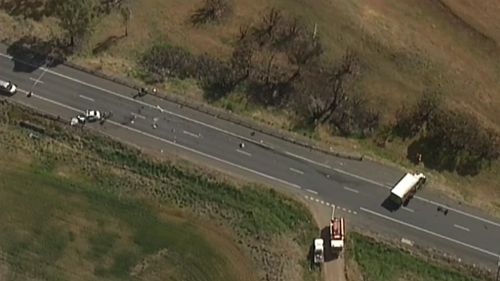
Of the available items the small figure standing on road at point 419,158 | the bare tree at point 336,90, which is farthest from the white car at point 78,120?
the small figure standing on road at point 419,158

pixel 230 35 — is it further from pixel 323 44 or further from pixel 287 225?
pixel 287 225

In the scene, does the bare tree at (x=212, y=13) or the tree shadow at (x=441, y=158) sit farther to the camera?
the bare tree at (x=212, y=13)

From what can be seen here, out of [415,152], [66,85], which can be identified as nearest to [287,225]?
[415,152]

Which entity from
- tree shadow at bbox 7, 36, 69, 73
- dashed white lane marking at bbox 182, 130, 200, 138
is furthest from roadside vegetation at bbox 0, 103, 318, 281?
tree shadow at bbox 7, 36, 69, 73

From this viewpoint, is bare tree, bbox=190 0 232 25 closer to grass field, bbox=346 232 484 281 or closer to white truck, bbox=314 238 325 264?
white truck, bbox=314 238 325 264

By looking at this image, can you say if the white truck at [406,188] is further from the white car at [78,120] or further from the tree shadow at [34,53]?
the tree shadow at [34,53]

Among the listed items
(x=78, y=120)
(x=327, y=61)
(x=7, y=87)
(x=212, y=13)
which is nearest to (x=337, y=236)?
(x=327, y=61)

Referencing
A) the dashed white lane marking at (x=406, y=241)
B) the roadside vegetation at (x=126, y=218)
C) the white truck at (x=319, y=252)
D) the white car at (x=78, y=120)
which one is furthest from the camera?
the white car at (x=78, y=120)

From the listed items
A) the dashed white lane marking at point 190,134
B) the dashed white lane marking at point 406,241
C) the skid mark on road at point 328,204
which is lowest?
the dashed white lane marking at point 406,241
